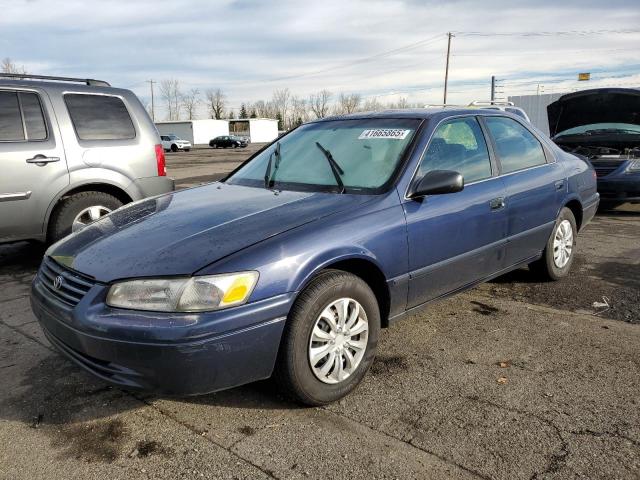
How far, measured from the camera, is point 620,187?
7.79 metres

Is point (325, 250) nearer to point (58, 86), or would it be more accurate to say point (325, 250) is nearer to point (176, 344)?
point (176, 344)

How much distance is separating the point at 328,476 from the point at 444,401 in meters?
0.87

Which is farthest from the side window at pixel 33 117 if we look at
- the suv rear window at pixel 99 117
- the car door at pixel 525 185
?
the car door at pixel 525 185

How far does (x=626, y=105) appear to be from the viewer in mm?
8094

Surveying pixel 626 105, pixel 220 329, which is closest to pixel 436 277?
pixel 220 329

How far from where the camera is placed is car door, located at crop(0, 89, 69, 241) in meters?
5.02

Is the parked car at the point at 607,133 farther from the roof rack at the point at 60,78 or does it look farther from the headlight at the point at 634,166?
the roof rack at the point at 60,78

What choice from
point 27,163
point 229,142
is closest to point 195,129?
point 229,142

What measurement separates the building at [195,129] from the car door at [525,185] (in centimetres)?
7362

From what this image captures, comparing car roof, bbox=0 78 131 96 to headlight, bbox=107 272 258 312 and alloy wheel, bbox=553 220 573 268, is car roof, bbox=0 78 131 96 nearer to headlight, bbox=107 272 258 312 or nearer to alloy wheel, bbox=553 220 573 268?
headlight, bbox=107 272 258 312

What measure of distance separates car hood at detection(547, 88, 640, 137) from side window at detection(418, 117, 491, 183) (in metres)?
5.28

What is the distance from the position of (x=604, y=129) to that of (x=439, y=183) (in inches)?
269

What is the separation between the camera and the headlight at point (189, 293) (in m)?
2.40

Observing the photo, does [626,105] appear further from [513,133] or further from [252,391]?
[252,391]
